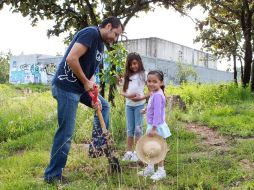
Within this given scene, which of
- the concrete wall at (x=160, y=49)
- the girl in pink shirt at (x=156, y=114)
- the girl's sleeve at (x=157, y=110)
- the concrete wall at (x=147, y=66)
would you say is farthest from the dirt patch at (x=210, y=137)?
the concrete wall at (x=160, y=49)

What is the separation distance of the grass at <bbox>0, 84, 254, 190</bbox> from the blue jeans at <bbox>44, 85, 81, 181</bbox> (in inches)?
8.8

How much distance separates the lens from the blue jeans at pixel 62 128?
4801mm

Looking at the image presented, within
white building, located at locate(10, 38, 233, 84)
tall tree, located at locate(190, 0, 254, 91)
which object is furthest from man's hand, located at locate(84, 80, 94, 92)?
white building, located at locate(10, 38, 233, 84)

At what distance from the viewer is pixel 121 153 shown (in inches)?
248

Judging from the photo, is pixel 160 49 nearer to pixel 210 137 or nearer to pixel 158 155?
pixel 210 137

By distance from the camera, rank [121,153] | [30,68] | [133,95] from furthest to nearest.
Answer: [30,68] → [121,153] → [133,95]

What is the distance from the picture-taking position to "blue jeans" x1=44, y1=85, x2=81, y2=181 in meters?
4.80

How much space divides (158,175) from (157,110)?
0.74 m

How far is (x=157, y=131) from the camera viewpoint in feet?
16.7

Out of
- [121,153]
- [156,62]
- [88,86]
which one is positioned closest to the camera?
[88,86]

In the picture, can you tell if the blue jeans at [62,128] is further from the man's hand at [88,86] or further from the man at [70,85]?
the man's hand at [88,86]

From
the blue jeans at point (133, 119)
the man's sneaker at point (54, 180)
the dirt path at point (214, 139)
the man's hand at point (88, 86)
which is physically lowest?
the man's sneaker at point (54, 180)

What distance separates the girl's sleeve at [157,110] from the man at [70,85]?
668 mm

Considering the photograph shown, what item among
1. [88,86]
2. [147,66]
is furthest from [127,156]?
[147,66]
